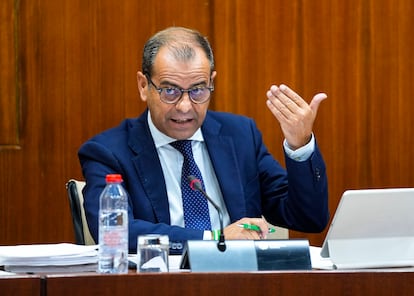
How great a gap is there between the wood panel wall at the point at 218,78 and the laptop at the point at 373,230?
1.87 m

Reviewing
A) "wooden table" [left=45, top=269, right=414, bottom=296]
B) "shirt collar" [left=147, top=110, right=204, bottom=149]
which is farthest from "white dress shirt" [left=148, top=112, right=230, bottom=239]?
"wooden table" [left=45, top=269, right=414, bottom=296]

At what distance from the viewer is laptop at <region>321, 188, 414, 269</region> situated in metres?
2.27

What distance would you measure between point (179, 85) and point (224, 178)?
37cm

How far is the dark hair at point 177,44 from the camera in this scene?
10.2 feet

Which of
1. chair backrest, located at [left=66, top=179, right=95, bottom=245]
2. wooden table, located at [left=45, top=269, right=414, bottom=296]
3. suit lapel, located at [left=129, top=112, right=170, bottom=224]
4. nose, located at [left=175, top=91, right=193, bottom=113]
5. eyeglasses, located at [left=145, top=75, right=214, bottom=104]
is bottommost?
wooden table, located at [left=45, top=269, right=414, bottom=296]

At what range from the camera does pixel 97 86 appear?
161 inches

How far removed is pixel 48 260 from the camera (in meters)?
2.34

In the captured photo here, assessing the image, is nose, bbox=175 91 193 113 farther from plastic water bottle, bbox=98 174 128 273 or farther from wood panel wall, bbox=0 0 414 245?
wood panel wall, bbox=0 0 414 245

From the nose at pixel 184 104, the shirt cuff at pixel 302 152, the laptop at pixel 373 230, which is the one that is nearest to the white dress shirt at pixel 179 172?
the nose at pixel 184 104

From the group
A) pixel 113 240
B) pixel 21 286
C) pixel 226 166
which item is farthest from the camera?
pixel 226 166

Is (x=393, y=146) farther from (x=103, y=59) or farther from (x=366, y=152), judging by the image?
(x=103, y=59)

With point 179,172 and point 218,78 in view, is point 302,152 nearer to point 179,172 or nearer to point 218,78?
point 179,172

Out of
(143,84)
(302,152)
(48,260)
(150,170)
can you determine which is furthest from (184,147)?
(48,260)

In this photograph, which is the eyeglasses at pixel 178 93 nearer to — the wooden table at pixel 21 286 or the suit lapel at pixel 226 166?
the suit lapel at pixel 226 166
